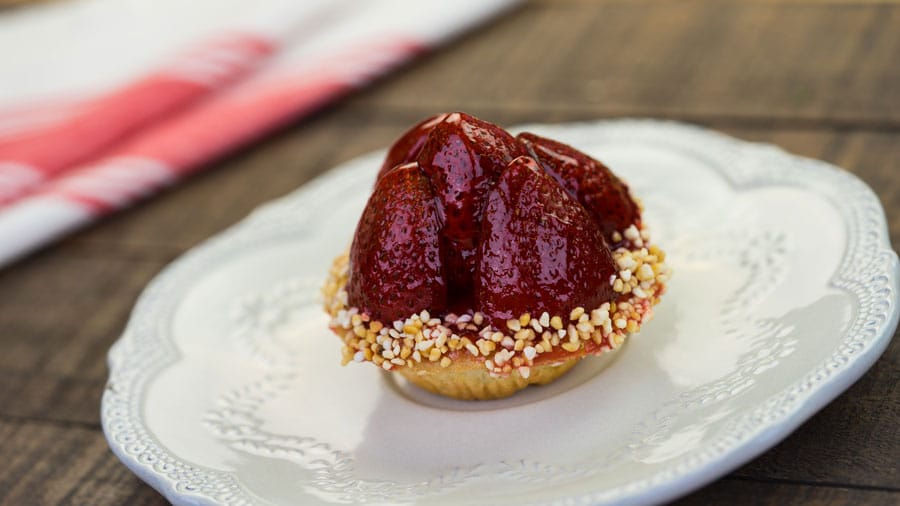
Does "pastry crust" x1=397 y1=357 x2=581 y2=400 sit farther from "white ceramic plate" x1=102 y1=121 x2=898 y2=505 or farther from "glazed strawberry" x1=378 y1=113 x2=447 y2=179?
"glazed strawberry" x1=378 y1=113 x2=447 y2=179

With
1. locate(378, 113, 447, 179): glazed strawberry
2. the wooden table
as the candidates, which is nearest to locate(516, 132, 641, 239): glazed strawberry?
locate(378, 113, 447, 179): glazed strawberry

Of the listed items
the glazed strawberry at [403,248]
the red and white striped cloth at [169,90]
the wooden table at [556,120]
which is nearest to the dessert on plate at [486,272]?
the glazed strawberry at [403,248]

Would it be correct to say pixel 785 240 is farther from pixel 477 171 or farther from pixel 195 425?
pixel 195 425

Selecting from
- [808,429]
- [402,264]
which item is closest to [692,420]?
[808,429]

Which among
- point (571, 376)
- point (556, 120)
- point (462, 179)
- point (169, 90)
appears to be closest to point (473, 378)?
point (571, 376)

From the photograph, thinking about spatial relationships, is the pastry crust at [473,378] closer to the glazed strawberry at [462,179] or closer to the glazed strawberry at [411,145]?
the glazed strawberry at [462,179]

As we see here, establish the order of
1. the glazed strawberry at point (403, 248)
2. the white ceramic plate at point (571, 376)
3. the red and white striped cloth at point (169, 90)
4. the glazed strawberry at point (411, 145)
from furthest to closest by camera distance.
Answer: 1. the red and white striped cloth at point (169, 90)
2. the glazed strawberry at point (411, 145)
3. the glazed strawberry at point (403, 248)
4. the white ceramic plate at point (571, 376)

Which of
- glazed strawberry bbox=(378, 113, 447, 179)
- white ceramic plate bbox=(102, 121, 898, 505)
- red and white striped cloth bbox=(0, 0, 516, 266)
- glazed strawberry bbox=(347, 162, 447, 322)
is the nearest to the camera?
white ceramic plate bbox=(102, 121, 898, 505)
